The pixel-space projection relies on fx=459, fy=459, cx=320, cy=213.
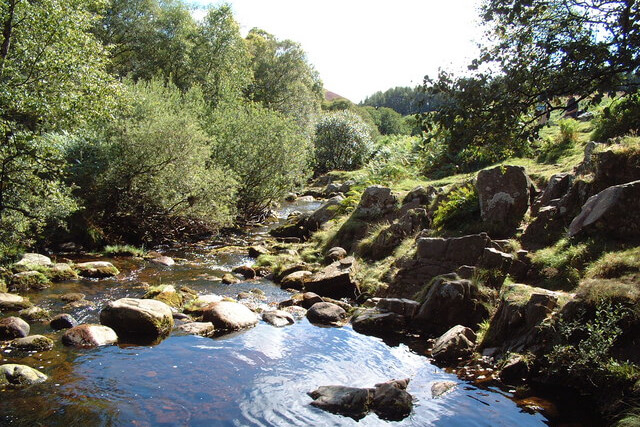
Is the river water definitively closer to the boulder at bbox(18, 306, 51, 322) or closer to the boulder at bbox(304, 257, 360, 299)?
the boulder at bbox(18, 306, 51, 322)

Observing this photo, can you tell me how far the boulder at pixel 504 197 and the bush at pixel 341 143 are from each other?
37.0 meters

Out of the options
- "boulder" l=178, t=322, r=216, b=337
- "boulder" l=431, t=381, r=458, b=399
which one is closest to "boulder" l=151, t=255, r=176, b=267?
"boulder" l=178, t=322, r=216, b=337

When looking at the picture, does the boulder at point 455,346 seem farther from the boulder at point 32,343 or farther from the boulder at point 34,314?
the boulder at point 34,314

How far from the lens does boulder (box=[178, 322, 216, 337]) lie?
9.18 m

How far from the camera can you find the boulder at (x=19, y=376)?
21.0 ft

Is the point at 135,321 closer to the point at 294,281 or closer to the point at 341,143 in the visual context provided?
the point at 294,281

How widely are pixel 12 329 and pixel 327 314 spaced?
6.06 meters

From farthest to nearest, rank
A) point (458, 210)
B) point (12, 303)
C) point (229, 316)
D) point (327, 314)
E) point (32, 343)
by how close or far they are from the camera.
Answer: point (458, 210), point (327, 314), point (12, 303), point (229, 316), point (32, 343)

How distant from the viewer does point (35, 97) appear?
11.2 m

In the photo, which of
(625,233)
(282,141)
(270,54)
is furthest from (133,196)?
(270,54)

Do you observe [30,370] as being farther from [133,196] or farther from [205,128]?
[205,128]

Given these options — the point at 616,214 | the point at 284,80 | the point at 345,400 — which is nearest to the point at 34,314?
the point at 345,400

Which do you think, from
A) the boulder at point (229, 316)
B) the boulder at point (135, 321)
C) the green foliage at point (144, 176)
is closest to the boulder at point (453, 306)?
the boulder at point (229, 316)

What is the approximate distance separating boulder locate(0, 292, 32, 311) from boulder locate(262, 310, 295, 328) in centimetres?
524
